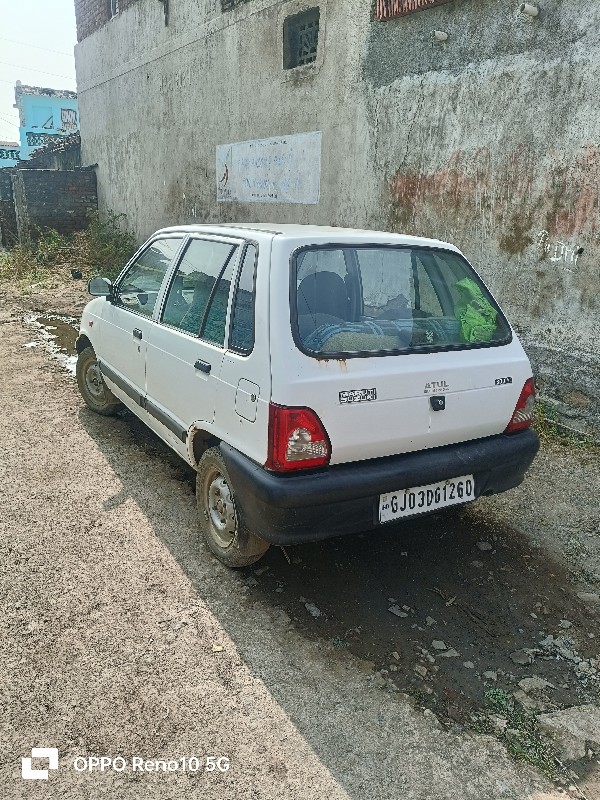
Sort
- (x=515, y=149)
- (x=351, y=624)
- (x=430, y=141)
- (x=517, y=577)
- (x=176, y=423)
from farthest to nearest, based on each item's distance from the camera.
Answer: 1. (x=430, y=141)
2. (x=515, y=149)
3. (x=176, y=423)
4. (x=517, y=577)
5. (x=351, y=624)

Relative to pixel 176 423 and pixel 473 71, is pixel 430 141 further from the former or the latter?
pixel 176 423

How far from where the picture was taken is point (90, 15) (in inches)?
509

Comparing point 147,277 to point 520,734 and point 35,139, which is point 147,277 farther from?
point 35,139

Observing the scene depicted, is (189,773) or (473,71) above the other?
(473,71)

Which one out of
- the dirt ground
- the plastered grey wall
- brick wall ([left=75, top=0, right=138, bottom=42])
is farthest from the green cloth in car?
brick wall ([left=75, top=0, right=138, bottom=42])

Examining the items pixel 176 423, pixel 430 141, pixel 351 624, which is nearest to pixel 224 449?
pixel 176 423

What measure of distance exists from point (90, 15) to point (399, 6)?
1021 cm

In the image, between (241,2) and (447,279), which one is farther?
(241,2)

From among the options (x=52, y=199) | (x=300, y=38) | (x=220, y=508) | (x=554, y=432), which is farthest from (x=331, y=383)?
(x=52, y=199)

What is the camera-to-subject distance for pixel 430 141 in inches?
225

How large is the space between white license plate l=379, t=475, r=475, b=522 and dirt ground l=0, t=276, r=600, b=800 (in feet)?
1.58

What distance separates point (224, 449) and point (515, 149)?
3.92 metres

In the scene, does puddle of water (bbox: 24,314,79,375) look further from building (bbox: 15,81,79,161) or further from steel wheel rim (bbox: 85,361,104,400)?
building (bbox: 15,81,79,161)

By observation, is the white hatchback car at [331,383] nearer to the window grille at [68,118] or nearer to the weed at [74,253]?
A: the weed at [74,253]
